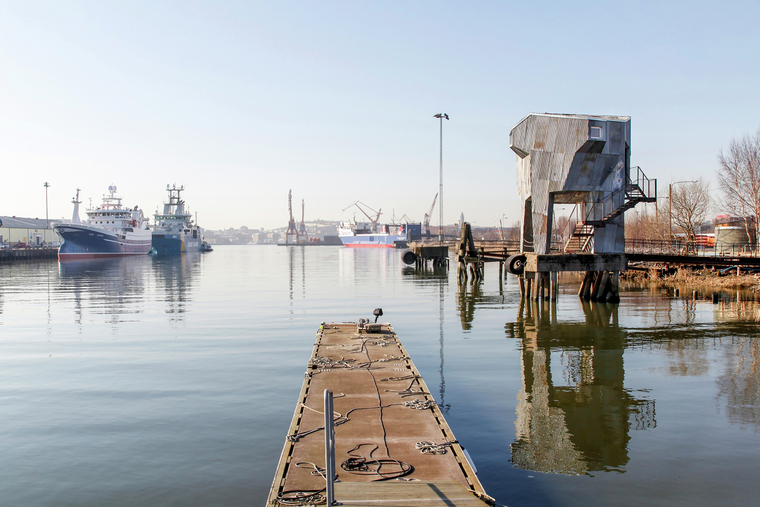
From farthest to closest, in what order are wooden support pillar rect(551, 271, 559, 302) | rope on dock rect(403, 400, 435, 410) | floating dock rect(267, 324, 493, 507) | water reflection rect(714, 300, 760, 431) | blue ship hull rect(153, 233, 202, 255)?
blue ship hull rect(153, 233, 202, 255) < wooden support pillar rect(551, 271, 559, 302) < water reflection rect(714, 300, 760, 431) < rope on dock rect(403, 400, 435, 410) < floating dock rect(267, 324, 493, 507)

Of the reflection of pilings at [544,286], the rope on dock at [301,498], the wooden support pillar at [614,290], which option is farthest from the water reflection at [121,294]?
the wooden support pillar at [614,290]

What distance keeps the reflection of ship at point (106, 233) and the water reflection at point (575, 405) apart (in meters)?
107

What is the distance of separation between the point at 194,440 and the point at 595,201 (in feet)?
→ 89.6

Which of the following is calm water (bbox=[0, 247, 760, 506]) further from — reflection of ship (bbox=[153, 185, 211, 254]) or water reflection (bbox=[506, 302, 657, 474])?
reflection of ship (bbox=[153, 185, 211, 254])

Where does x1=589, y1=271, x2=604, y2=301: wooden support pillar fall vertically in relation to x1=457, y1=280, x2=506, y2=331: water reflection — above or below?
above

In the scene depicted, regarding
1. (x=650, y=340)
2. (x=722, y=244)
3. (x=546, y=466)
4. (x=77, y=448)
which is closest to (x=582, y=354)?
(x=650, y=340)

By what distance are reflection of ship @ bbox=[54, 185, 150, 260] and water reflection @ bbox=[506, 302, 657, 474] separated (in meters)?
107

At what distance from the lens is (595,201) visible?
105ft

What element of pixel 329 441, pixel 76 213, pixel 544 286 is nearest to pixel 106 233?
pixel 76 213

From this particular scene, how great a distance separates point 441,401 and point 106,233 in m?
118

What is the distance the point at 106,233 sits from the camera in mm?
115938

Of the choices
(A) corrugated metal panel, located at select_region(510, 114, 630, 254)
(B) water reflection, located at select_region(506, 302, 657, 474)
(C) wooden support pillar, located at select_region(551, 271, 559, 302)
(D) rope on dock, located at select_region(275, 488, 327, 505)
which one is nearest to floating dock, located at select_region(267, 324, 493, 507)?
(D) rope on dock, located at select_region(275, 488, 327, 505)

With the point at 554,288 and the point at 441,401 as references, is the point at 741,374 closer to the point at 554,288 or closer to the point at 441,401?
the point at 441,401

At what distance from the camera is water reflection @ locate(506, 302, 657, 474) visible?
10.8m
